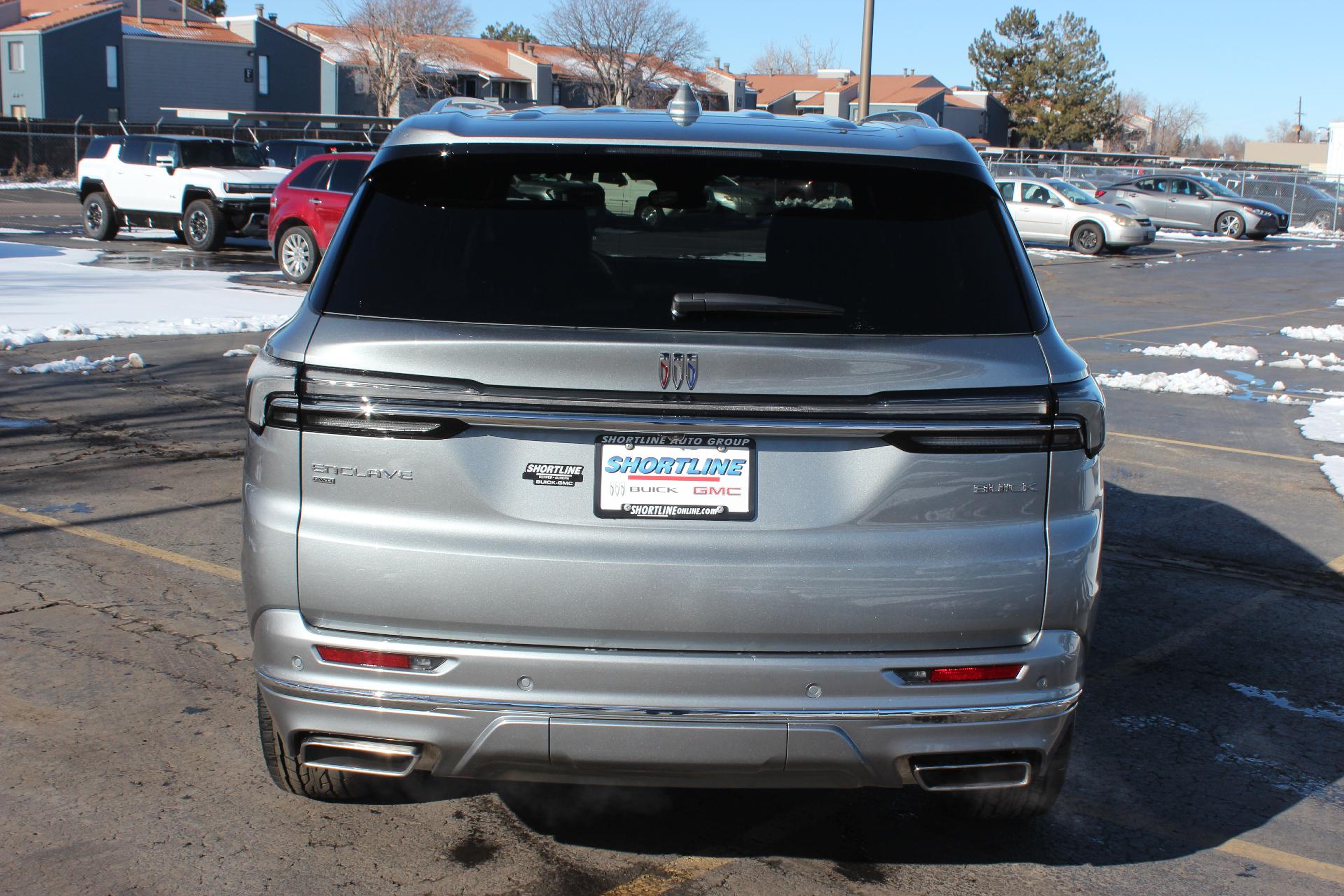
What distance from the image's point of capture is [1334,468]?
898 centimetres

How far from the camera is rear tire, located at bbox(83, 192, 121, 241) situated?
2434 centimetres

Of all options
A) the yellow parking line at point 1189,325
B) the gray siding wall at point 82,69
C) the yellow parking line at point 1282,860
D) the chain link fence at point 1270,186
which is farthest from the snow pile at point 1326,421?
the gray siding wall at point 82,69

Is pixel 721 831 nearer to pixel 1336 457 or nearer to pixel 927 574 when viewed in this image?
A: pixel 927 574

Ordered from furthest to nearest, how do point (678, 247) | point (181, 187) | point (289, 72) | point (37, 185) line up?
point (289, 72), point (37, 185), point (181, 187), point (678, 247)

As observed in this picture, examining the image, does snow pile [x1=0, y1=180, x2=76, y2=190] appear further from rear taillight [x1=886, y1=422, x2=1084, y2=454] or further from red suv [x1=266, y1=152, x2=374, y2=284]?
rear taillight [x1=886, y1=422, x2=1084, y2=454]

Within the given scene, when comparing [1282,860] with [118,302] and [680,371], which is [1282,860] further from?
[118,302]

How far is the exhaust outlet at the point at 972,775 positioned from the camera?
3.10 meters

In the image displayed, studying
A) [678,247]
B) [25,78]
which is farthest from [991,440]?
[25,78]

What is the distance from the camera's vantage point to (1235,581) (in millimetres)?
6449

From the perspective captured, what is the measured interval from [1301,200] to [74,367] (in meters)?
46.1

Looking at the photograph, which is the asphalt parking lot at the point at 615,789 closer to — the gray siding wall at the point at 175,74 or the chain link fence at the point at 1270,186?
the chain link fence at the point at 1270,186

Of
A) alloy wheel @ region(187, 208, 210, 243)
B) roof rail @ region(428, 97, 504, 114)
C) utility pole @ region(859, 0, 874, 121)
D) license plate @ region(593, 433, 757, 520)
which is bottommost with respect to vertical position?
alloy wheel @ region(187, 208, 210, 243)

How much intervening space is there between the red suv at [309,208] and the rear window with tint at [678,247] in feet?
48.5

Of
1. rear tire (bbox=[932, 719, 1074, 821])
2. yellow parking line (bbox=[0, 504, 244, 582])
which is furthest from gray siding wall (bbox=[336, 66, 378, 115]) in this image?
rear tire (bbox=[932, 719, 1074, 821])
